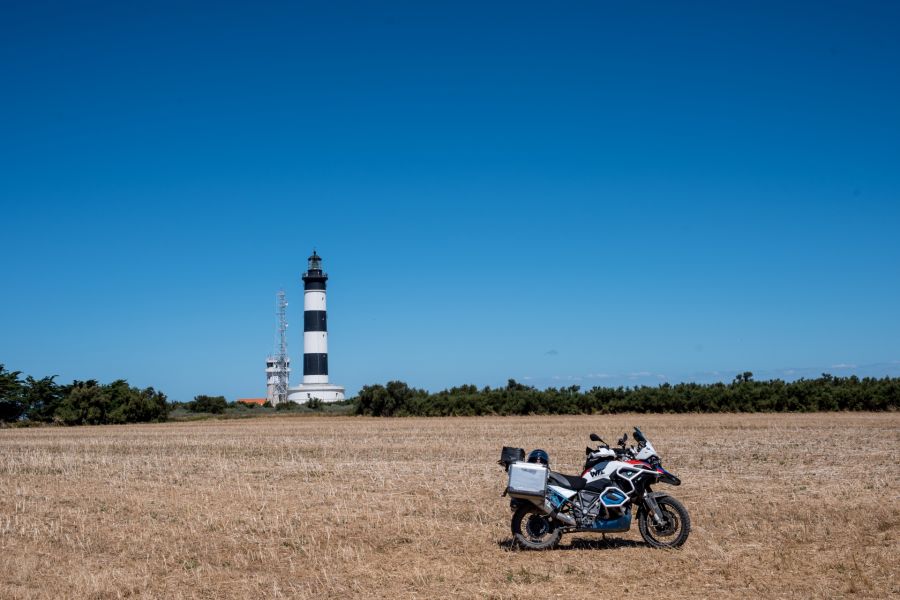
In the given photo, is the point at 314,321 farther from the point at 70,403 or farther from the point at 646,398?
the point at 646,398

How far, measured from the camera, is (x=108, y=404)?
64312 mm

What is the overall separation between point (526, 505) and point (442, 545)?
1.46 metres

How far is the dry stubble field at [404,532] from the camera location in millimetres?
10398

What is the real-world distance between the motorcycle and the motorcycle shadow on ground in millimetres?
140

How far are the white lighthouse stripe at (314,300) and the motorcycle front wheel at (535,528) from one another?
3011 inches

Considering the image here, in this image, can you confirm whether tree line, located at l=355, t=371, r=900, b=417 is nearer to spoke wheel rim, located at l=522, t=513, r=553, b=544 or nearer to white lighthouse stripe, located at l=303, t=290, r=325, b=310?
white lighthouse stripe, located at l=303, t=290, r=325, b=310

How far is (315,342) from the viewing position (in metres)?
86.5

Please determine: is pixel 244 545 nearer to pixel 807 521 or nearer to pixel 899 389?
pixel 807 521

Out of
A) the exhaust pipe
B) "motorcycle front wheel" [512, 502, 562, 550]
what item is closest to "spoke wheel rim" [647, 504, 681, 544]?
the exhaust pipe

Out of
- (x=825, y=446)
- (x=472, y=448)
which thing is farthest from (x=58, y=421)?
(x=825, y=446)

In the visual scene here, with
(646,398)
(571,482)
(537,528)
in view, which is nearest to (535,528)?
(537,528)

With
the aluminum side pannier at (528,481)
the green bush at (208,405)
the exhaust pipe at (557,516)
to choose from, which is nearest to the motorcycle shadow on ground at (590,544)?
the exhaust pipe at (557,516)

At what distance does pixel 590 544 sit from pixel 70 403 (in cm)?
5900

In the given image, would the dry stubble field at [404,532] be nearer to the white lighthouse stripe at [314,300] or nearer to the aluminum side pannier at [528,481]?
the aluminum side pannier at [528,481]
